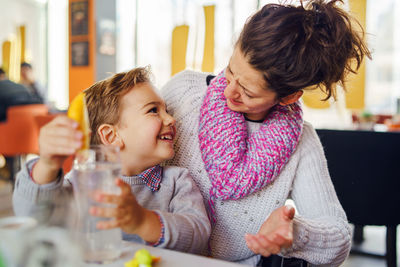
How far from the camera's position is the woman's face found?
1042 millimetres

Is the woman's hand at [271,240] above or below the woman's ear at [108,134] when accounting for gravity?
below

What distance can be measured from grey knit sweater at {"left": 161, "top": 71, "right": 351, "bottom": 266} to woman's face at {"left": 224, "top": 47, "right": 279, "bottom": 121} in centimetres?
14

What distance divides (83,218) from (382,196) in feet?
5.53

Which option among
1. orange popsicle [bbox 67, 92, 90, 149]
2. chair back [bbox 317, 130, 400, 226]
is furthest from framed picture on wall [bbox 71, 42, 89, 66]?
orange popsicle [bbox 67, 92, 90, 149]

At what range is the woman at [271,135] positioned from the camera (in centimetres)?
101

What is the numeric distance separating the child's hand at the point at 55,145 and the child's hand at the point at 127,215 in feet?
0.34

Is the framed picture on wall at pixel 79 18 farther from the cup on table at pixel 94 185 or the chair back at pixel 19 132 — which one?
the cup on table at pixel 94 185

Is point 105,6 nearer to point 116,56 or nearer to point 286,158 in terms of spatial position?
point 116,56

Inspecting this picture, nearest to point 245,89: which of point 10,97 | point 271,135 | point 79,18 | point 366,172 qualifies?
point 271,135

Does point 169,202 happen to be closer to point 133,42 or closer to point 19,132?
point 19,132

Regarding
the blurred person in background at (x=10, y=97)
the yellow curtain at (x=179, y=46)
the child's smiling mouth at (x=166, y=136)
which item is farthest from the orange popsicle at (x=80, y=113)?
the yellow curtain at (x=179, y=46)

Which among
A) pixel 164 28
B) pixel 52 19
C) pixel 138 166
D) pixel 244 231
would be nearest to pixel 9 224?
pixel 138 166

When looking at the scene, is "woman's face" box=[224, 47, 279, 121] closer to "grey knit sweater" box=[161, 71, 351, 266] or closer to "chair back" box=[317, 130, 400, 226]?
"grey knit sweater" box=[161, 71, 351, 266]

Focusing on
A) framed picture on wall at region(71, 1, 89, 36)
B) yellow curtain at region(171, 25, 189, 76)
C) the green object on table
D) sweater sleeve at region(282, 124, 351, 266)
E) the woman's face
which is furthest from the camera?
framed picture on wall at region(71, 1, 89, 36)
